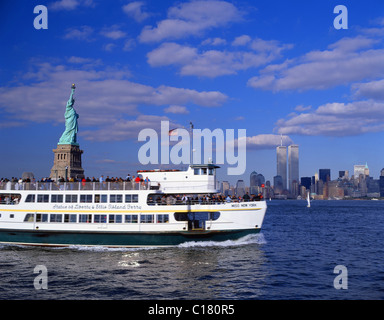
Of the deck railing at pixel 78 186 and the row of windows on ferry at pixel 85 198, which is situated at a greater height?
the deck railing at pixel 78 186

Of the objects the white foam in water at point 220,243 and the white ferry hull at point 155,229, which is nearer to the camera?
the white ferry hull at point 155,229

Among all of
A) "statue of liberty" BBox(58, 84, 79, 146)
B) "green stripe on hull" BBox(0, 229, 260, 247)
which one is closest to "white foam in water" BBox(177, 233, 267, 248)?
"green stripe on hull" BBox(0, 229, 260, 247)

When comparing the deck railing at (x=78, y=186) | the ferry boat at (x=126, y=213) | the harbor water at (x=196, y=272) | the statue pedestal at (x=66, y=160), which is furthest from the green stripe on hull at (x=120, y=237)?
the statue pedestal at (x=66, y=160)

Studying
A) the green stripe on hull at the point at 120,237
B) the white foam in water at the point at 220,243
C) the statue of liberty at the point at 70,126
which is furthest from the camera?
the statue of liberty at the point at 70,126

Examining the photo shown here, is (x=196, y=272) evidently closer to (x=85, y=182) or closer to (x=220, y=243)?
(x=220, y=243)

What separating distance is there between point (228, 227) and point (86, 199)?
1335cm

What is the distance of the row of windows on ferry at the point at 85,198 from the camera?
31.1m

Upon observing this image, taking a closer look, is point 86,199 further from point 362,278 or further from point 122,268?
point 362,278

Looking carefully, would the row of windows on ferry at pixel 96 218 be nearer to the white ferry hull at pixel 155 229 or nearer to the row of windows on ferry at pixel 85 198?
the white ferry hull at pixel 155 229

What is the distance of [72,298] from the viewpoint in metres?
18.0

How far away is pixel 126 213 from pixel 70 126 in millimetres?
57879

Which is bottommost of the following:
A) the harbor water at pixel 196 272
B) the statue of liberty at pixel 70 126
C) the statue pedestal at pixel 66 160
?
the harbor water at pixel 196 272
